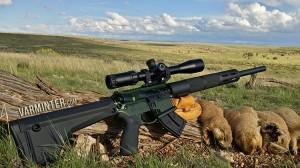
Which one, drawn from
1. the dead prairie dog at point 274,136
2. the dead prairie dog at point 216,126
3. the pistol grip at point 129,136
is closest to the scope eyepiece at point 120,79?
the pistol grip at point 129,136

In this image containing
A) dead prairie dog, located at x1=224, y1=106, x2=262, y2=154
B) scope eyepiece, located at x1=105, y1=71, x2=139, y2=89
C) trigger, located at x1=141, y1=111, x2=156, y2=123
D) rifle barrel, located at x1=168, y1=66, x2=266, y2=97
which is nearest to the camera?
scope eyepiece, located at x1=105, y1=71, x2=139, y2=89

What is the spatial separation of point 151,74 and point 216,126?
59.2 inches

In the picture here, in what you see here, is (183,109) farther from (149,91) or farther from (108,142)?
(108,142)

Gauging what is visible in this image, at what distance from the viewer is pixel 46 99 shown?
5.55 metres

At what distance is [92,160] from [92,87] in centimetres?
862

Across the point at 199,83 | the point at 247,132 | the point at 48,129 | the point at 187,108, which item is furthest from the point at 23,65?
the point at 247,132

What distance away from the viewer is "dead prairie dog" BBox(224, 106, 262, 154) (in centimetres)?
547

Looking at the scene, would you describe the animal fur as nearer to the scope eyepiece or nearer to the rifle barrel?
the rifle barrel

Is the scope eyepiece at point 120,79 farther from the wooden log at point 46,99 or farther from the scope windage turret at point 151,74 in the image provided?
the wooden log at point 46,99

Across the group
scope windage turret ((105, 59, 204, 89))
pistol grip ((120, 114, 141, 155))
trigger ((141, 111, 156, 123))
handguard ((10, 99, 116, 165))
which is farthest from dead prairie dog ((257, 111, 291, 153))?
handguard ((10, 99, 116, 165))

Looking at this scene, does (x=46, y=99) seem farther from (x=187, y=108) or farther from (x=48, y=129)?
(x=187, y=108)

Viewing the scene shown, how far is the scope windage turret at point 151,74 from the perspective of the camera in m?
4.58

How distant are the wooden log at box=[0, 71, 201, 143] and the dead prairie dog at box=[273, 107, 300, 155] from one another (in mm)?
1634

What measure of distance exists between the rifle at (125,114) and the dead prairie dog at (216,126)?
548 millimetres
